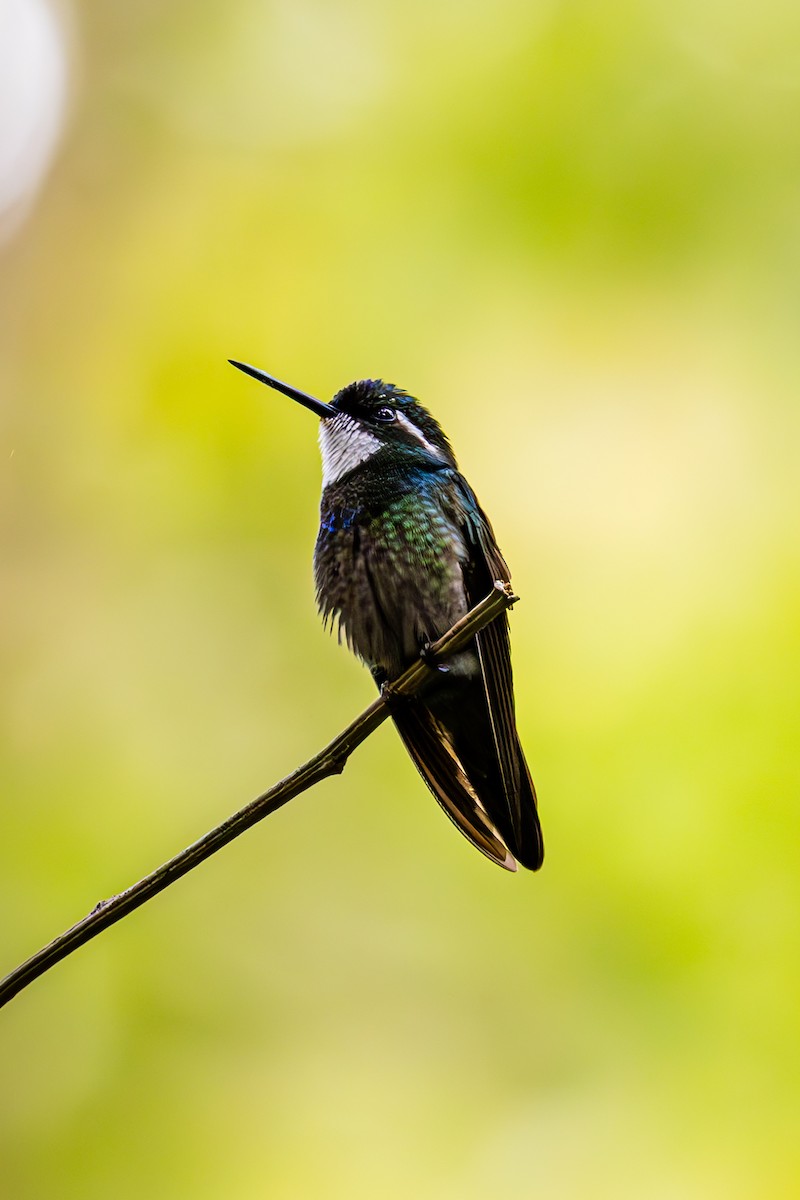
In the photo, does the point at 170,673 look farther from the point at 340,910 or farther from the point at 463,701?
the point at 463,701

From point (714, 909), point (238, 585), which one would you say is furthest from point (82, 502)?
point (714, 909)

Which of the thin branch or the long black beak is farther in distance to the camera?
the long black beak

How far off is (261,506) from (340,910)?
2.38 metres

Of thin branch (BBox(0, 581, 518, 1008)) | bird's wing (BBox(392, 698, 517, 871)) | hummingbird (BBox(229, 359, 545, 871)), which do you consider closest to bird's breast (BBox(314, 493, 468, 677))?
hummingbird (BBox(229, 359, 545, 871))

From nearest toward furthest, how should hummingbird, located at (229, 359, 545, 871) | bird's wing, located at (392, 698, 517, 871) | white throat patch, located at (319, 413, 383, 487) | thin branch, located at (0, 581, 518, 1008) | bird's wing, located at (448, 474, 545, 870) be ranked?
thin branch, located at (0, 581, 518, 1008)
bird's wing, located at (448, 474, 545, 870)
bird's wing, located at (392, 698, 517, 871)
hummingbird, located at (229, 359, 545, 871)
white throat patch, located at (319, 413, 383, 487)

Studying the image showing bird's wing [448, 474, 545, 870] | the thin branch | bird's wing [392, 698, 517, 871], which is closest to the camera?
the thin branch

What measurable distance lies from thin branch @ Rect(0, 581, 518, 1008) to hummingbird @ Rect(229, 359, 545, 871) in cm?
106

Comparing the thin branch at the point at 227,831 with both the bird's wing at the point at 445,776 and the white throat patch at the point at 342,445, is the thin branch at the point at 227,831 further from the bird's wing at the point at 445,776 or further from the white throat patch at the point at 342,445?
the white throat patch at the point at 342,445

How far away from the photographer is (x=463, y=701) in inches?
141

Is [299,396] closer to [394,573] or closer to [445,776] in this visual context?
[394,573]

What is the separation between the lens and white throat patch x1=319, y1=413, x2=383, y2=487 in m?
3.92

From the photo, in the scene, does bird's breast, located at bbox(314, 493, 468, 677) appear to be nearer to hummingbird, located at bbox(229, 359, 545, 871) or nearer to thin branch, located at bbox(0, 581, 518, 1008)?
hummingbird, located at bbox(229, 359, 545, 871)

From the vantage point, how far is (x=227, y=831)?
6.12 feet

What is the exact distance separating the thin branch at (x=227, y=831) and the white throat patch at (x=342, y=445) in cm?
159
